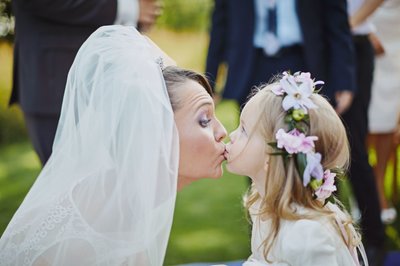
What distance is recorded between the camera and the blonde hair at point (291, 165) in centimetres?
231

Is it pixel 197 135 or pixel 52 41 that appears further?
pixel 52 41

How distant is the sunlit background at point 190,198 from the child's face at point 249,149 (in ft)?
1.88

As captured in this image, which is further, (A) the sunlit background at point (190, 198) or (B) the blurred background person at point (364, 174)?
(A) the sunlit background at point (190, 198)

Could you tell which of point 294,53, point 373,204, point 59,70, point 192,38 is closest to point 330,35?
point 294,53

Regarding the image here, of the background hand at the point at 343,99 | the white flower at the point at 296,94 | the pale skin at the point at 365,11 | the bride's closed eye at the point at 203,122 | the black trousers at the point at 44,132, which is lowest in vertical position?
the black trousers at the point at 44,132

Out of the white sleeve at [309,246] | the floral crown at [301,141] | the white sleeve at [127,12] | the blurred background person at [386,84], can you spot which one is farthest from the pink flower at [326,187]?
the blurred background person at [386,84]

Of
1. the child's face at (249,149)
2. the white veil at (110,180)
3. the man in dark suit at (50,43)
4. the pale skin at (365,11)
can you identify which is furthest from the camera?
the pale skin at (365,11)

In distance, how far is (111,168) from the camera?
224 cm

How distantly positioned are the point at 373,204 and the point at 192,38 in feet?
25.8

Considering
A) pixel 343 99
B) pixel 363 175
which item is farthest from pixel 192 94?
pixel 363 175

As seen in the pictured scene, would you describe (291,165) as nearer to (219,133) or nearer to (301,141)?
(301,141)

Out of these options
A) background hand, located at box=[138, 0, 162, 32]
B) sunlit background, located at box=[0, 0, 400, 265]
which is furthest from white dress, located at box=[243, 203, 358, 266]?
background hand, located at box=[138, 0, 162, 32]

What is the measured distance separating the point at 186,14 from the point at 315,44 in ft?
25.4

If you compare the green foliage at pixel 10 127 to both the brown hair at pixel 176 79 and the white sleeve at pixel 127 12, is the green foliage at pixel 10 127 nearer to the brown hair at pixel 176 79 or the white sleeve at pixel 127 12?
the white sleeve at pixel 127 12
